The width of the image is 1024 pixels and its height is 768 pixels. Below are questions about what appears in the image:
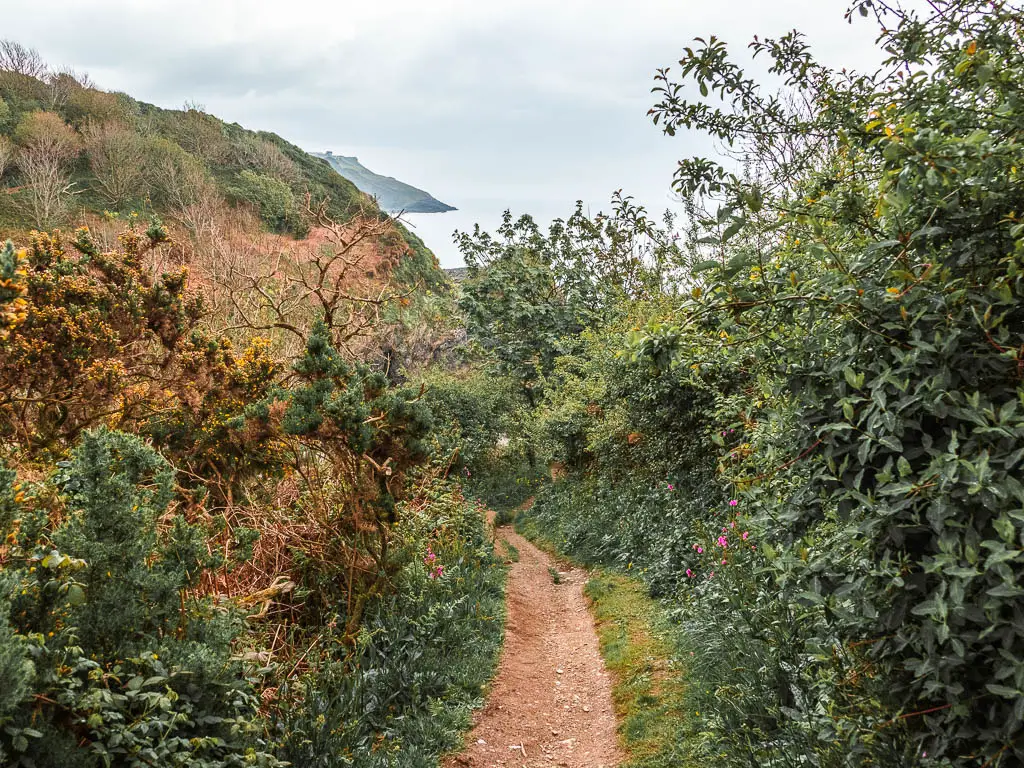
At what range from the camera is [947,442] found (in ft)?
7.24

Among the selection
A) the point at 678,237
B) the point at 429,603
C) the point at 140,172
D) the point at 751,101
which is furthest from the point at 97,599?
the point at 140,172

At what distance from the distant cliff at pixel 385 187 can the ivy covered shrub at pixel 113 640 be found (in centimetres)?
3931

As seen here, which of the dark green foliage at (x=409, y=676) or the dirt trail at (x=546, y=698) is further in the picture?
the dirt trail at (x=546, y=698)

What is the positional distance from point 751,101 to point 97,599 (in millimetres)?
4541

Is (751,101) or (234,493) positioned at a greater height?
(751,101)

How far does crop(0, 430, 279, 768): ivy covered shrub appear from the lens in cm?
273

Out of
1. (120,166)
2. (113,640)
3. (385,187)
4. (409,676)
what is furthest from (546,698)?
(385,187)

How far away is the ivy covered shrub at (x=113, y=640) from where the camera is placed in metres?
2.73

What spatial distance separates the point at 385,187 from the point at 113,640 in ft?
177

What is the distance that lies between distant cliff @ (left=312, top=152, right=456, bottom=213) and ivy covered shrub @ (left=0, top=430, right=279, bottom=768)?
1548 inches

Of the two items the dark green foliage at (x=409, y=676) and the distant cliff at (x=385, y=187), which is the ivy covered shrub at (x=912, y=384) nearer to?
the dark green foliage at (x=409, y=676)

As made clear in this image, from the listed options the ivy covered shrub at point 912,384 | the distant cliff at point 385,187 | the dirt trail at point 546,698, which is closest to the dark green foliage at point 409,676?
the dirt trail at point 546,698

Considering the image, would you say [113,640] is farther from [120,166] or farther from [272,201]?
[272,201]

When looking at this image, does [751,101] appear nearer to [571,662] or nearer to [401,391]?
[401,391]
